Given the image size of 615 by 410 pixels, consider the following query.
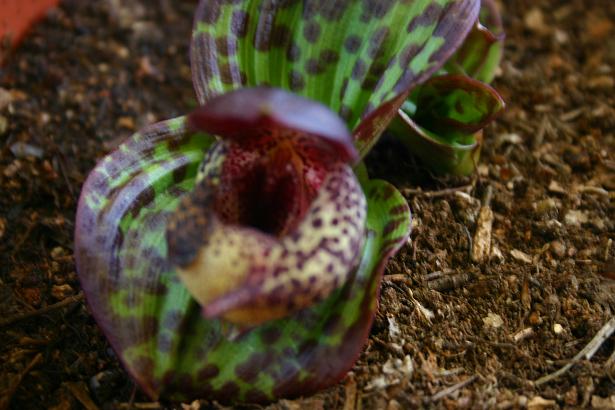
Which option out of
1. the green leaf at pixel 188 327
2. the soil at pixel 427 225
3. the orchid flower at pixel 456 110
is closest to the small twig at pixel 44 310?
the soil at pixel 427 225

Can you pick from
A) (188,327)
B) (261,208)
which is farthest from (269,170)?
(188,327)

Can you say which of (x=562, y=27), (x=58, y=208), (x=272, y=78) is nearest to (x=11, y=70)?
(x=58, y=208)

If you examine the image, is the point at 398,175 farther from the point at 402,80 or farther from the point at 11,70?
the point at 11,70

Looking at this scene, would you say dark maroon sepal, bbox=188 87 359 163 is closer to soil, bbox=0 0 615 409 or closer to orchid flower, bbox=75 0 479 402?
orchid flower, bbox=75 0 479 402

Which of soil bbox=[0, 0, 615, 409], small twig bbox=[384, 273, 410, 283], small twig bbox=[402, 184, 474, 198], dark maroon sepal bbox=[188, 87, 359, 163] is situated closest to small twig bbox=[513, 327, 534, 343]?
soil bbox=[0, 0, 615, 409]

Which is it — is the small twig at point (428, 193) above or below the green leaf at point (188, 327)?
below

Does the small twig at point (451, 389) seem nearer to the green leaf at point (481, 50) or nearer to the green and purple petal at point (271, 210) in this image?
the green and purple petal at point (271, 210)

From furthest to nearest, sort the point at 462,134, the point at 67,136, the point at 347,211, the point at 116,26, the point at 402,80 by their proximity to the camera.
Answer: the point at 116,26 → the point at 67,136 → the point at 462,134 → the point at 402,80 → the point at 347,211
